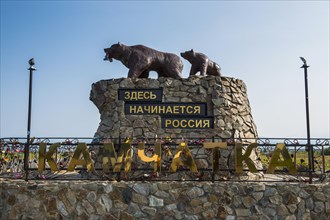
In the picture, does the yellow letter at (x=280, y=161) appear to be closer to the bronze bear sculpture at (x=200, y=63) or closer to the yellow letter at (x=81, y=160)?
the yellow letter at (x=81, y=160)

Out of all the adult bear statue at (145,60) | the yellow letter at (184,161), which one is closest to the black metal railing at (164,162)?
the yellow letter at (184,161)

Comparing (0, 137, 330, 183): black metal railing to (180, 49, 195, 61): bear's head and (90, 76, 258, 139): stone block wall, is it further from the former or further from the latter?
(180, 49, 195, 61): bear's head

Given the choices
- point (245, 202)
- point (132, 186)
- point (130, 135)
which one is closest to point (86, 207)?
point (132, 186)

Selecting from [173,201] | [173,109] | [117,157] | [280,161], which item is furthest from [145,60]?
[280,161]

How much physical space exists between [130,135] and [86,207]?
2697 millimetres

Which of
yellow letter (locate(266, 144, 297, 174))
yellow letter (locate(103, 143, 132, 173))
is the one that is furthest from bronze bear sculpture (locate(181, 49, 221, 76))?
yellow letter (locate(103, 143, 132, 173))

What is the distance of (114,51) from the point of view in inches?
447

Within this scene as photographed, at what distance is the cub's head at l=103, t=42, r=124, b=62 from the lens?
11.3m

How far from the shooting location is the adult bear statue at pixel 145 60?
10758 millimetres

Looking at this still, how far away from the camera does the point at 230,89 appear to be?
1027 cm

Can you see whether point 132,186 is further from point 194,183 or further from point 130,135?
point 130,135

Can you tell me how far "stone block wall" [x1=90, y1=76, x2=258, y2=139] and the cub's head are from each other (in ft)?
4.56

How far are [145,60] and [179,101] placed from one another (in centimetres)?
199

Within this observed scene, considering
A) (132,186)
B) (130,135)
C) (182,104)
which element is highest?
(182,104)
